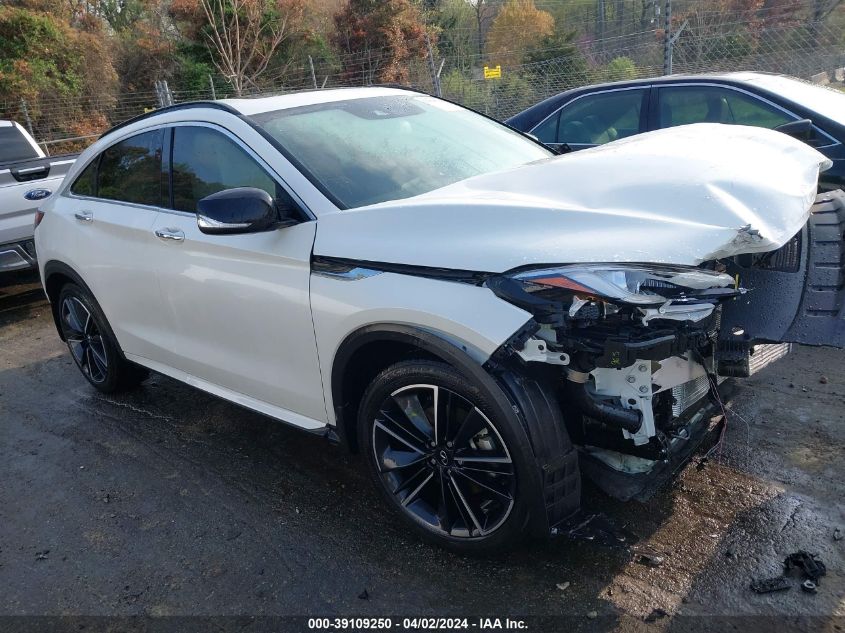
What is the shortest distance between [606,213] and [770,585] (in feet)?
4.74

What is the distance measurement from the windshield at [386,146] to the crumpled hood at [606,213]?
0.23m

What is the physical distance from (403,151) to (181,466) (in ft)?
6.72

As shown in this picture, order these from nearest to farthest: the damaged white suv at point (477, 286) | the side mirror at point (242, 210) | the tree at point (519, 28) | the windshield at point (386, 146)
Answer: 1. the damaged white suv at point (477, 286)
2. the side mirror at point (242, 210)
3. the windshield at point (386, 146)
4. the tree at point (519, 28)

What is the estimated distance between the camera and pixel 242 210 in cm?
291

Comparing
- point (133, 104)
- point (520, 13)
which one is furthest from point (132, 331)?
point (520, 13)

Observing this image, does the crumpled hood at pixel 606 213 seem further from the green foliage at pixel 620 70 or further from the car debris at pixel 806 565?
the green foliage at pixel 620 70

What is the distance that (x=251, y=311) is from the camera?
3260mm

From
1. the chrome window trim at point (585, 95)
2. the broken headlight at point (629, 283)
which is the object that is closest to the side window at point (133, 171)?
the broken headlight at point (629, 283)

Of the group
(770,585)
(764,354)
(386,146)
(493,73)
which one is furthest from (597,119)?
(493,73)

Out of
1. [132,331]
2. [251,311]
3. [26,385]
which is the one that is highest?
[251,311]

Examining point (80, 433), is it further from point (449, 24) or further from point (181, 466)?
point (449, 24)

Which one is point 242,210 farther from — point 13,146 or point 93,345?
point 13,146

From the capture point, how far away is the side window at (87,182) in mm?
4547

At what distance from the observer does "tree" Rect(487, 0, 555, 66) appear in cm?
2505
